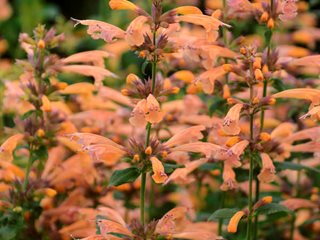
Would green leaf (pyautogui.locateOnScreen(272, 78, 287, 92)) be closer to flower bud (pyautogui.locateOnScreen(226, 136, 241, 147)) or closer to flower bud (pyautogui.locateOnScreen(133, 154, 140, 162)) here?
flower bud (pyautogui.locateOnScreen(226, 136, 241, 147))

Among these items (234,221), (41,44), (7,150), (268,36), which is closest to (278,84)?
(268,36)

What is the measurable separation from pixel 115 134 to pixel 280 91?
3.89 feet

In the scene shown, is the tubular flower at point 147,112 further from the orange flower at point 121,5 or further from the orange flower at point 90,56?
the orange flower at point 90,56

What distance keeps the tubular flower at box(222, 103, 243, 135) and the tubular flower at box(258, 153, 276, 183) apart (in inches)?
9.0

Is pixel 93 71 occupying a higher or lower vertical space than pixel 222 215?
higher

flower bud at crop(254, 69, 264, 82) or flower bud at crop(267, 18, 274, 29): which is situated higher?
flower bud at crop(267, 18, 274, 29)

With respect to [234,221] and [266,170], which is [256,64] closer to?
[266,170]

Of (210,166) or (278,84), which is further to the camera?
(210,166)

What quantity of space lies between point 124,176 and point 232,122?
0.49 meters

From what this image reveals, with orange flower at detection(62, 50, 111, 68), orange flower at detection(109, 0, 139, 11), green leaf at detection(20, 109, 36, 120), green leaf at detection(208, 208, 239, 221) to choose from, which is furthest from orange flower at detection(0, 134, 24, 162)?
green leaf at detection(208, 208, 239, 221)

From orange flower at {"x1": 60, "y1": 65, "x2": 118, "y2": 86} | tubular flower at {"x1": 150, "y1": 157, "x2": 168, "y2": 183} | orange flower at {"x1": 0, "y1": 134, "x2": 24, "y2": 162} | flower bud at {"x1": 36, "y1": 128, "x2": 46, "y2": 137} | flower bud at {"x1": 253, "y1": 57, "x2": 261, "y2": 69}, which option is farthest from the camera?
orange flower at {"x1": 60, "y1": 65, "x2": 118, "y2": 86}

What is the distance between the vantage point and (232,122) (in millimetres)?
3012

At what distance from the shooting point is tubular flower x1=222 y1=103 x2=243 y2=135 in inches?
118

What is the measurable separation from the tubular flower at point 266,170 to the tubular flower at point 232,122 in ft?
0.75
